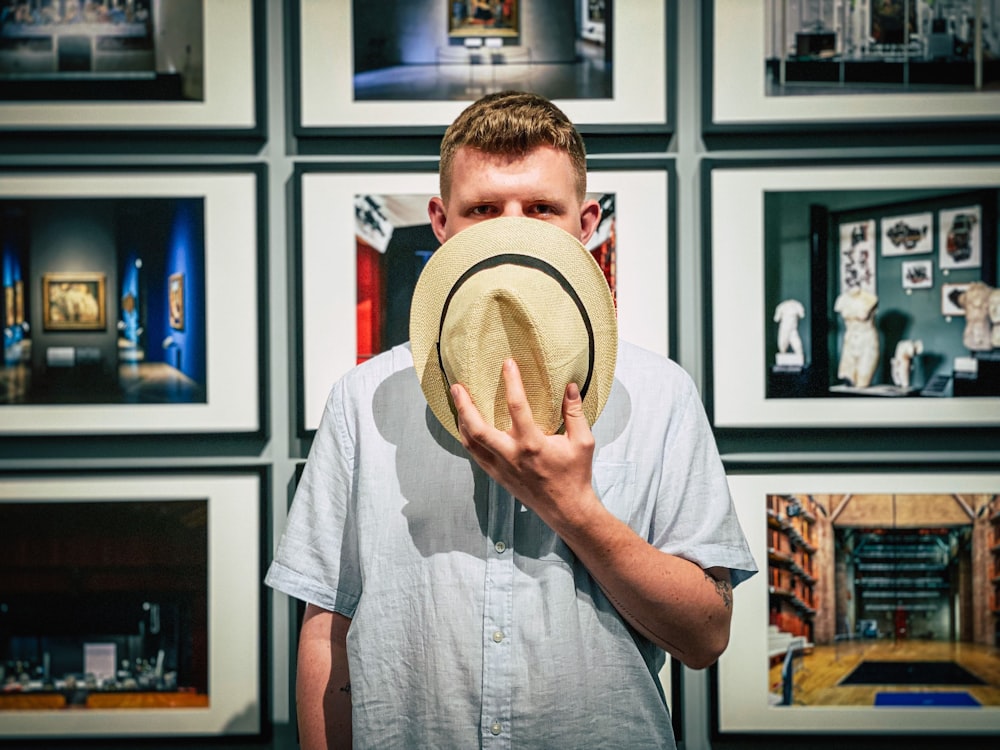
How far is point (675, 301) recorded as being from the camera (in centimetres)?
158

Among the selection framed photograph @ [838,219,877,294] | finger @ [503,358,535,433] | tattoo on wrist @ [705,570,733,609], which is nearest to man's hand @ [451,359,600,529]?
finger @ [503,358,535,433]

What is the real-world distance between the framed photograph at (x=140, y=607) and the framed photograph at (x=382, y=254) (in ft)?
0.93

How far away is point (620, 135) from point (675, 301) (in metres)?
0.34

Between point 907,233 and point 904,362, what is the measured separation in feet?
0.81

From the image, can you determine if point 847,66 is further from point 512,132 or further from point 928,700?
point 928,700

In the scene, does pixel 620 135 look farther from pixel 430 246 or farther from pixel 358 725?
pixel 358 725

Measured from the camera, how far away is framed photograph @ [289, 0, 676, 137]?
1.58 meters

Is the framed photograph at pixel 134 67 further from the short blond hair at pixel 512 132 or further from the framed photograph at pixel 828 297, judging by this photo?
the framed photograph at pixel 828 297

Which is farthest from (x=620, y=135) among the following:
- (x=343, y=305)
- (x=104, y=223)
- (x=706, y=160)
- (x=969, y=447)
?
(x=104, y=223)

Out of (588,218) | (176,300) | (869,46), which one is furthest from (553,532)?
(869,46)

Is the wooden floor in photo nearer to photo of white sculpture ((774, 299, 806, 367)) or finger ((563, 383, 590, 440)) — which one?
photo of white sculpture ((774, 299, 806, 367))

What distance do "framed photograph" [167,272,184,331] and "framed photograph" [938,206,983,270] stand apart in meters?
1.47

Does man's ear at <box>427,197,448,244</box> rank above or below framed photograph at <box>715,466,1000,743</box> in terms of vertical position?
above

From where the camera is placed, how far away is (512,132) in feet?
3.51
